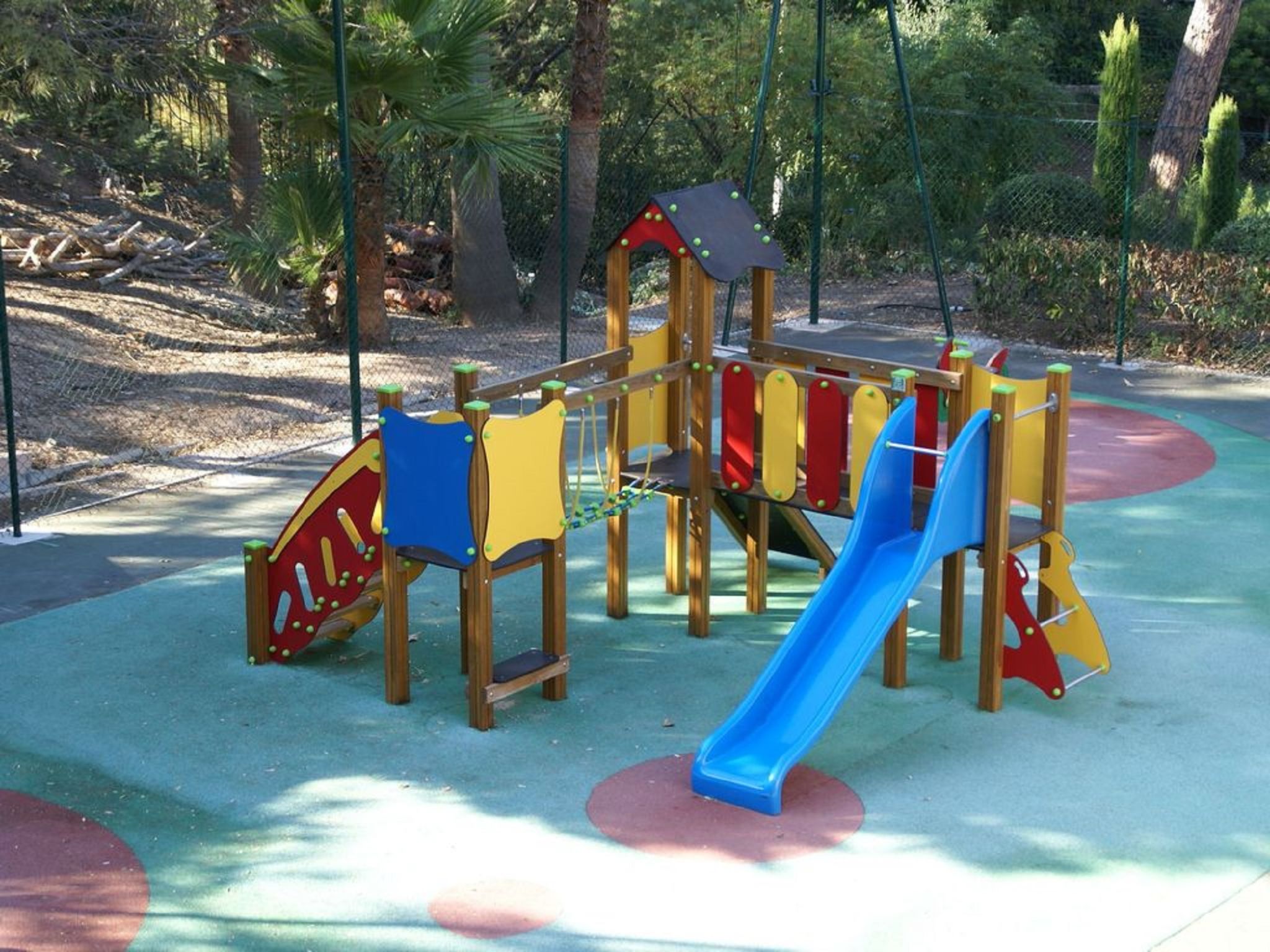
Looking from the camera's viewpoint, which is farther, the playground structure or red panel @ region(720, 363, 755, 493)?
red panel @ region(720, 363, 755, 493)

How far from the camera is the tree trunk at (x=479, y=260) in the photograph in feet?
51.2

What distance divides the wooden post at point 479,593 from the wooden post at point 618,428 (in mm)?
1191

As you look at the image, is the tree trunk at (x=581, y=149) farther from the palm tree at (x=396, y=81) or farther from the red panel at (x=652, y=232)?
the red panel at (x=652, y=232)

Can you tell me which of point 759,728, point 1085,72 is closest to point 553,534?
point 759,728

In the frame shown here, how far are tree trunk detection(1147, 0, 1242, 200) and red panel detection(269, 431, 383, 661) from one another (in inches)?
623

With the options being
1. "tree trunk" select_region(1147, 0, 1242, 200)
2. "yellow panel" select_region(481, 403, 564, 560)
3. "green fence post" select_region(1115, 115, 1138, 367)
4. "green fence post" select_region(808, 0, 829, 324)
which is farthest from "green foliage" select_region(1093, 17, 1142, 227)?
"yellow panel" select_region(481, 403, 564, 560)

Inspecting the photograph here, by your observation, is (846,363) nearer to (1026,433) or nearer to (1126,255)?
(1026,433)

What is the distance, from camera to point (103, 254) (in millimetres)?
15828

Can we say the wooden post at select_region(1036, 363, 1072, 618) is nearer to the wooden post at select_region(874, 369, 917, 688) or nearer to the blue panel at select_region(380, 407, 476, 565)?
the wooden post at select_region(874, 369, 917, 688)

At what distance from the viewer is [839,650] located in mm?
6098

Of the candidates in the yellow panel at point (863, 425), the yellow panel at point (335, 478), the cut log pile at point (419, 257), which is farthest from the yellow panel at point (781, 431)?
the cut log pile at point (419, 257)

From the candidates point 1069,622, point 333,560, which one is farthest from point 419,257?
point 1069,622

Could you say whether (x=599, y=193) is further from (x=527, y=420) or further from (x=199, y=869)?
(x=199, y=869)

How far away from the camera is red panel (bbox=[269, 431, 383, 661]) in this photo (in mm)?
6824
